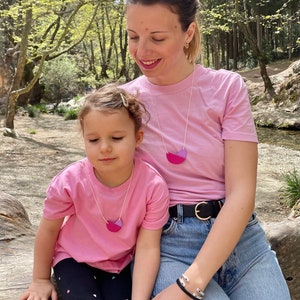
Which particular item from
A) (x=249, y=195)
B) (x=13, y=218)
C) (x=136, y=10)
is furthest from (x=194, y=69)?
(x=13, y=218)

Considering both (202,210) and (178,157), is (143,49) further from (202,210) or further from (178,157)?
(202,210)

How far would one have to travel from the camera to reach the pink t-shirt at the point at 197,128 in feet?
5.18

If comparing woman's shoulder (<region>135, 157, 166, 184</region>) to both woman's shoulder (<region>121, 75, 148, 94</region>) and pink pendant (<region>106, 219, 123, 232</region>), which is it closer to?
pink pendant (<region>106, 219, 123, 232</region>)

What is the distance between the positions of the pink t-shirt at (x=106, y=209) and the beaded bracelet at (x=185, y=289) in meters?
0.18

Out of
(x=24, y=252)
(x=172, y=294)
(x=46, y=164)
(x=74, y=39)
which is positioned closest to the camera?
(x=172, y=294)

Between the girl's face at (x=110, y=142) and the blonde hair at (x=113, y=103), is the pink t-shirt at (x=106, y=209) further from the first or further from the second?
the blonde hair at (x=113, y=103)

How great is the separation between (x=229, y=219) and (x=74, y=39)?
16.3 m

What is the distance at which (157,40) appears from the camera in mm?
1573

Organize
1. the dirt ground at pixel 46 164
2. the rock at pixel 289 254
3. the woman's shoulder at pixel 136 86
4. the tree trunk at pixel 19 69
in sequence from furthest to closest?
the tree trunk at pixel 19 69 → the dirt ground at pixel 46 164 → the rock at pixel 289 254 → the woman's shoulder at pixel 136 86

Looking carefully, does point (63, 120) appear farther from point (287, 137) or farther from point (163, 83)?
point (163, 83)

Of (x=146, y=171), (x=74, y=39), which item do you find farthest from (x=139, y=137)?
(x=74, y=39)

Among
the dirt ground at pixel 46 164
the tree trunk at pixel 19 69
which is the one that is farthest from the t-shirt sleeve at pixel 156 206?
the tree trunk at pixel 19 69

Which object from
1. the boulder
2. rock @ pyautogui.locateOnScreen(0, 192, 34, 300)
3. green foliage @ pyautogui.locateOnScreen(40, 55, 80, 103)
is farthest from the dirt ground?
green foliage @ pyautogui.locateOnScreen(40, 55, 80, 103)

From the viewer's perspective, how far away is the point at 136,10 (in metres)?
1.55
